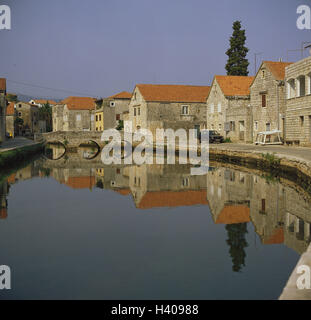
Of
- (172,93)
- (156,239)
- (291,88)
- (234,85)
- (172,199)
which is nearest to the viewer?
(156,239)

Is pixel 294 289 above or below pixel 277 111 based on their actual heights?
below

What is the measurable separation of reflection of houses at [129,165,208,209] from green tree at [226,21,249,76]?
28974mm

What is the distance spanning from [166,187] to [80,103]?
56.3 meters

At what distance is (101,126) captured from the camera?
202ft

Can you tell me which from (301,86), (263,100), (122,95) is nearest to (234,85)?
(263,100)

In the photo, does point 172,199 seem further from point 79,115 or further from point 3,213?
point 79,115

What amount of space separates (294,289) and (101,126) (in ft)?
189

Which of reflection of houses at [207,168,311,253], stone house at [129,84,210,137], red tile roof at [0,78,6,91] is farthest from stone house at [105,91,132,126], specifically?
reflection of houses at [207,168,311,253]

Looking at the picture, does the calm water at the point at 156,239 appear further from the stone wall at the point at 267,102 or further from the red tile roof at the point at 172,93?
the red tile roof at the point at 172,93

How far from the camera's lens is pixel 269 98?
104 ft
